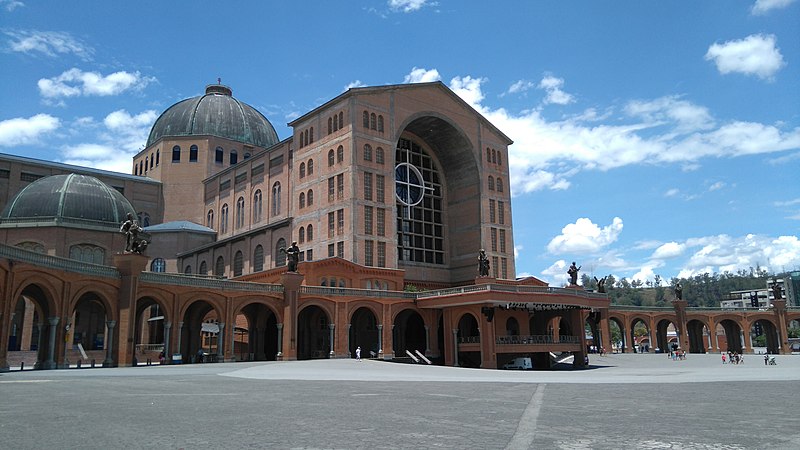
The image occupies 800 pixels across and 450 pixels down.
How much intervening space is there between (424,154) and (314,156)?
612 inches

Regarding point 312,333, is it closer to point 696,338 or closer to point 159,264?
point 159,264

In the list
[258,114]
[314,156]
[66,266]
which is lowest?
[66,266]

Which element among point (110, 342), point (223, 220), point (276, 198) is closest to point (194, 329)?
point (110, 342)

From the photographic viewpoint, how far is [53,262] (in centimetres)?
3944

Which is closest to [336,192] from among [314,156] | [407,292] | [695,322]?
[314,156]

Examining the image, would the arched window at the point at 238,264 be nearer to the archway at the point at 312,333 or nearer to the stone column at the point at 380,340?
the archway at the point at 312,333

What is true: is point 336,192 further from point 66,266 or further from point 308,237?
point 66,266

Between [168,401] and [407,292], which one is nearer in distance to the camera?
[168,401]

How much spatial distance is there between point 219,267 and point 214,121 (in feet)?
80.6

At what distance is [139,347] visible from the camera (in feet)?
197

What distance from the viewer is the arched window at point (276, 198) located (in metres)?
74.5

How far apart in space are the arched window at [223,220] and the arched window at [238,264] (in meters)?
7.68

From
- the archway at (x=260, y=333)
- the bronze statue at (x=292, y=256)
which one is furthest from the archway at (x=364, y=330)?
the bronze statue at (x=292, y=256)

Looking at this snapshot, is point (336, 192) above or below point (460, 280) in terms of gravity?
above
